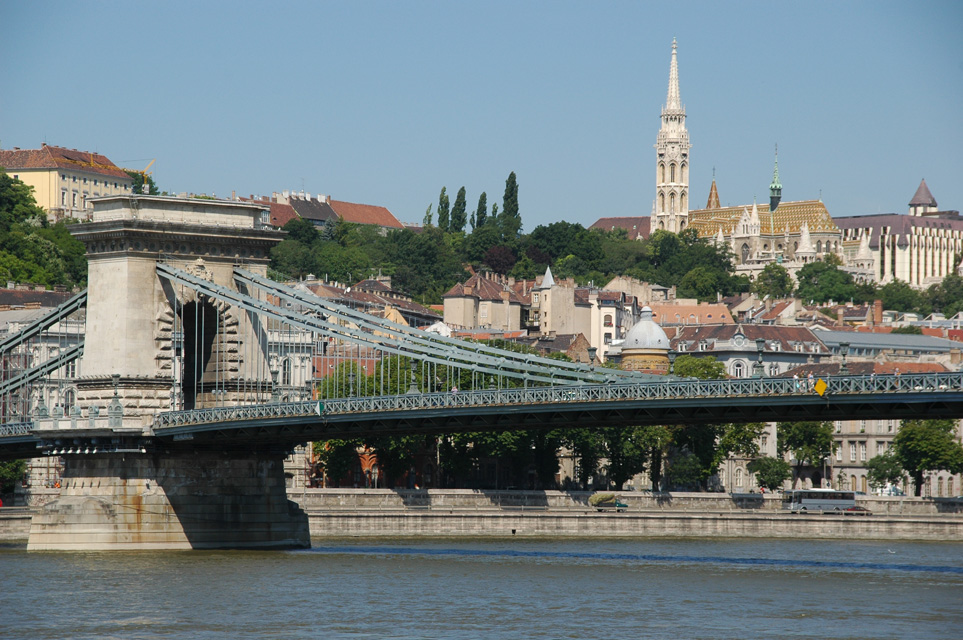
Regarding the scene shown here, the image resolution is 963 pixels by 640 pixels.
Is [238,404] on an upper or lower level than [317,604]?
upper

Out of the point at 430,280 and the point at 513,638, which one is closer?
the point at 513,638

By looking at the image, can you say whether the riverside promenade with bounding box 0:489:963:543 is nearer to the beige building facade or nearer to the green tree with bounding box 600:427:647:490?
the green tree with bounding box 600:427:647:490

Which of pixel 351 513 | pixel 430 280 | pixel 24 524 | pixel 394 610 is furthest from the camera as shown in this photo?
pixel 430 280

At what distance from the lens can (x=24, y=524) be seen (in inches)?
2461

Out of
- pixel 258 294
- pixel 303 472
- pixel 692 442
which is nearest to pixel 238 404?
pixel 258 294

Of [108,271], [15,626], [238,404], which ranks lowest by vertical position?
[15,626]

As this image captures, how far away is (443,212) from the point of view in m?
192

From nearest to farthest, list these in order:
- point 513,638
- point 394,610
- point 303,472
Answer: point 513,638, point 394,610, point 303,472

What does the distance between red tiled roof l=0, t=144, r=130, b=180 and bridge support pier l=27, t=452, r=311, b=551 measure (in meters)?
92.8

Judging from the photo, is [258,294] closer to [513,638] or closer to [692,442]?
[513,638]

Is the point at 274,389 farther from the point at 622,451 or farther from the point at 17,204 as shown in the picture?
the point at 17,204

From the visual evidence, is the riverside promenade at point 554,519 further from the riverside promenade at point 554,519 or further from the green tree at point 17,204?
the green tree at point 17,204

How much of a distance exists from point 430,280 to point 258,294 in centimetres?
10643

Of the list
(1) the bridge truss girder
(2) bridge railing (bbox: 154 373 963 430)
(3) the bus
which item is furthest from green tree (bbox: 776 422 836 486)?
(2) bridge railing (bbox: 154 373 963 430)
